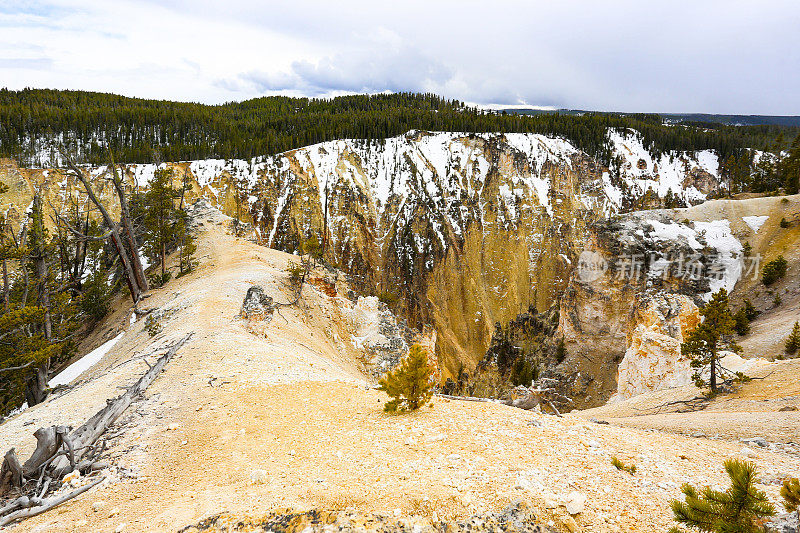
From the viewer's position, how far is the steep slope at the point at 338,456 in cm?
500

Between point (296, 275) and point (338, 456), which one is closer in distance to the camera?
point (338, 456)

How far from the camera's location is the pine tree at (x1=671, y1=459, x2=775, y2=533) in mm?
3111

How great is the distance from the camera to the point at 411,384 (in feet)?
26.7

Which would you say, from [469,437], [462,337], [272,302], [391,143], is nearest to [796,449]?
Answer: [469,437]

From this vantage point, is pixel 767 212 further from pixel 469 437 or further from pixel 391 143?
pixel 391 143

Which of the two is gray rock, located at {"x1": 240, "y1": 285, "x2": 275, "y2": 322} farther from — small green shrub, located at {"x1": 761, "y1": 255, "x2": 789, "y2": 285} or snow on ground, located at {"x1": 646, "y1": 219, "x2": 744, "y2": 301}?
small green shrub, located at {"x1": 761, "y1": 255, "x2": 789, "y2": 285}

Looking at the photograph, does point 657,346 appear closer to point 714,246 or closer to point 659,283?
point 659,283

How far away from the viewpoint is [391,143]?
285ft

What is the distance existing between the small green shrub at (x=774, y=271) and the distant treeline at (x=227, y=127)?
71463 millimetres

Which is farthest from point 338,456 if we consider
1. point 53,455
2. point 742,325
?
point 742,325

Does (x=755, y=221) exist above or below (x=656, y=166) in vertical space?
below

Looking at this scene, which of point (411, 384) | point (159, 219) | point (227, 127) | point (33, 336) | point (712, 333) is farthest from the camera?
point (227, 127)

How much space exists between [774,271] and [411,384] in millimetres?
39722

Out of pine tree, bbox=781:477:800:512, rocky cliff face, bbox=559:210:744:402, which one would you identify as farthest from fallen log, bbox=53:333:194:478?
rocky cliff face, bbox=559:210:744:402
